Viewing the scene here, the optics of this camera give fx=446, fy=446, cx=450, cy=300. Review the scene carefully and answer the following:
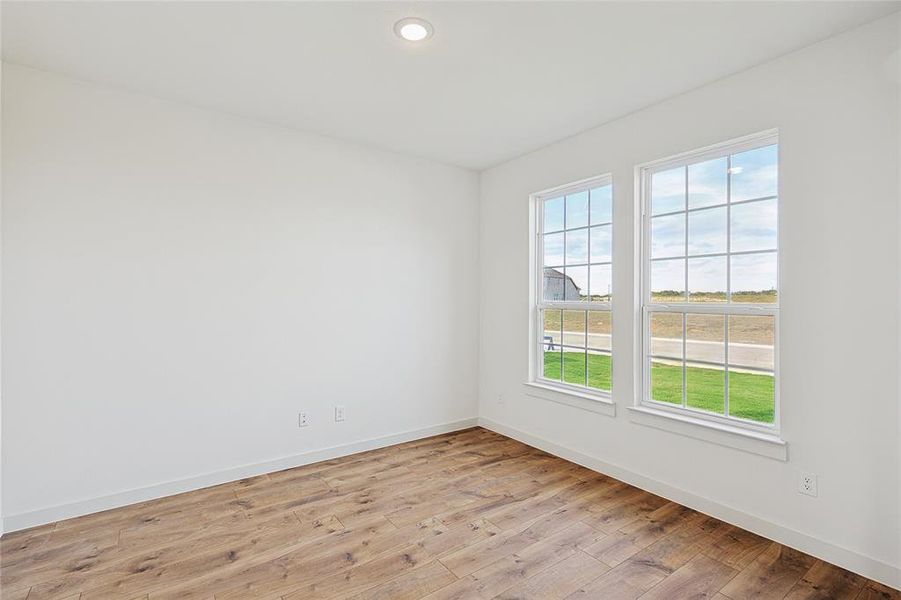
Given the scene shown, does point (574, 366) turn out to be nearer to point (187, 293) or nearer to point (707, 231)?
point (707, 231)

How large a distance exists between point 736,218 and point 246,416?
358 centimetres

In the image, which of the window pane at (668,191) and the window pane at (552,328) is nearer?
the window pane at (668,191)

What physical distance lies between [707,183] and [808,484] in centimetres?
182

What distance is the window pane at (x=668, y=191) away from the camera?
9.93ft

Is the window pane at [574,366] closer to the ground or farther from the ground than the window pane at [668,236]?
closer to the ground

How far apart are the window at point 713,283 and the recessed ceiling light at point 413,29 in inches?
72.2

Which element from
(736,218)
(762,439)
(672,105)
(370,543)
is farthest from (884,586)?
(672,105)

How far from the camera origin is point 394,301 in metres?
4.09

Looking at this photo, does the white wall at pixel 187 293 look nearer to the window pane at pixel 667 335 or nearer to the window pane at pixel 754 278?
the window pane at pixel 667 335

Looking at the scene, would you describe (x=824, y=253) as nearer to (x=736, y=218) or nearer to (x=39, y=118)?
(x=736, y=218)

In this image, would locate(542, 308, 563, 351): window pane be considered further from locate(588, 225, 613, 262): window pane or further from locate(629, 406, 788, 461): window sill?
locate(629, 406, 788, 461): window sill

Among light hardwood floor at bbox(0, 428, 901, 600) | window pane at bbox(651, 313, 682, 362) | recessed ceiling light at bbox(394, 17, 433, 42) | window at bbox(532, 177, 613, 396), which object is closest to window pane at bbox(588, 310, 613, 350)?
window at bbox(532, 177, 613, 396)

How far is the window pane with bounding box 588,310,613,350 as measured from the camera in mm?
3500

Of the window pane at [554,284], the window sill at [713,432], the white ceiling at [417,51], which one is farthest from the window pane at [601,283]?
the white ceiling at [417,51]
